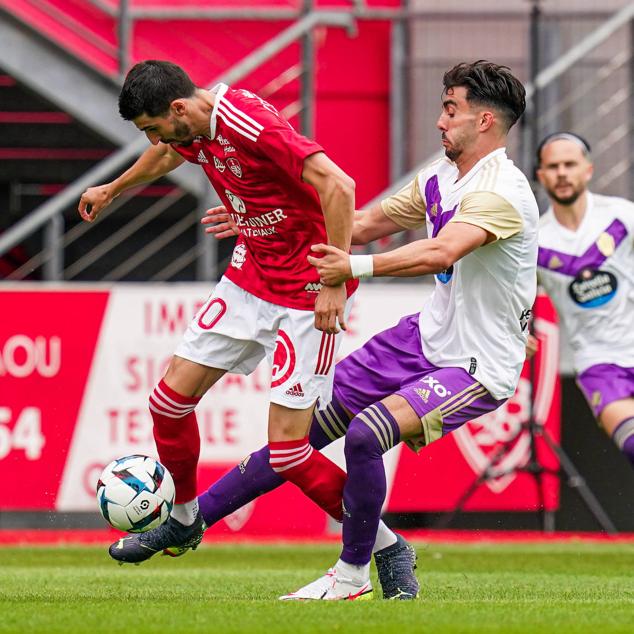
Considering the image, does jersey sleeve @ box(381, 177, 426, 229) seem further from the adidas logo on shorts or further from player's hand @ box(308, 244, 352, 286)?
player's hand @ box(308, 244, 352, 286)

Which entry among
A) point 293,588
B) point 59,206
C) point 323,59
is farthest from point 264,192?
point 323,59

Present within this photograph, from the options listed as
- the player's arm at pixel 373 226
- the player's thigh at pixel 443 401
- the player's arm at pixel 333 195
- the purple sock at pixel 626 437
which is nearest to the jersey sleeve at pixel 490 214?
the player's arm at pixel 333 195

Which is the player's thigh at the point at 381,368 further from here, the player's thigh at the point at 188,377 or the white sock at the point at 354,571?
the white sock at the point at 354,571

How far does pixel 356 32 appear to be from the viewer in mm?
14977

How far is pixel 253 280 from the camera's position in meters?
6.73

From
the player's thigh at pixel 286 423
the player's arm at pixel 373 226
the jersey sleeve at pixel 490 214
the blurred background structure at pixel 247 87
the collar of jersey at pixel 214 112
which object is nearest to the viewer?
the jersey sleeve at pixel 490 214

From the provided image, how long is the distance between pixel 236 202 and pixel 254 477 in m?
1.22

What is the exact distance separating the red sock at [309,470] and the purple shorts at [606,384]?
232 centimetres

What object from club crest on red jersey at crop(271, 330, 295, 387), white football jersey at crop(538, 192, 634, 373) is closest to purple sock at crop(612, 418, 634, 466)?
white football jersey at crop(538, 192, 634, 373)

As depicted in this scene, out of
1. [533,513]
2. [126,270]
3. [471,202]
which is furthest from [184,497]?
[126,270]

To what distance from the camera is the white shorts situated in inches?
257

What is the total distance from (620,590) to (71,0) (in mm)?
9293

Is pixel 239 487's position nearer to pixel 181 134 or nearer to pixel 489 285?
pixel 489 285

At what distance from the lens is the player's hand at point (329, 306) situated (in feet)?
19.2
